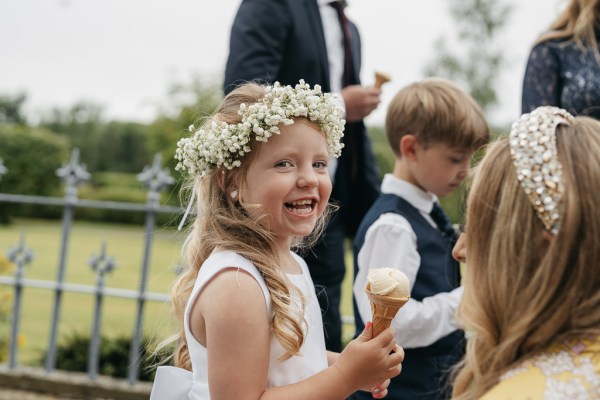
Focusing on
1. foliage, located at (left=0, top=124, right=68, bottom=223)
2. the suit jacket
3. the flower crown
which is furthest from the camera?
foliage, located at (left=0, top=124, right=68, bottom=223)

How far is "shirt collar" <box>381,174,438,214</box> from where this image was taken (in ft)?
10.3

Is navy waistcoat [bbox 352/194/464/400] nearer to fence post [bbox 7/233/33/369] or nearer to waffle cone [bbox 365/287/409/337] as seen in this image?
waffle cone [bbox 365/287/409/337]

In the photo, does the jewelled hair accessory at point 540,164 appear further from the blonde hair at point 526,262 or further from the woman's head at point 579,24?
the woman's head at point 579,24

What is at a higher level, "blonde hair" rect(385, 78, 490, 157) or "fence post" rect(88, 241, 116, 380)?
"blonde hair" rect(385, 78, 490, 157)

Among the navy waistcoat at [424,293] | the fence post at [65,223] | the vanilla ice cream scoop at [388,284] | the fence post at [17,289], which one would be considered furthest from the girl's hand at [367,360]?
the fence post at [17,289]

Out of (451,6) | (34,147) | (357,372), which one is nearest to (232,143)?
(357,372)

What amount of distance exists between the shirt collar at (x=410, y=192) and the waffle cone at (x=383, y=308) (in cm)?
115

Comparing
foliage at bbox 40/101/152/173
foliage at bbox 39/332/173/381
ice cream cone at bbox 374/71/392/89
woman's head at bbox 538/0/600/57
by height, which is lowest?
foliage at bbox 40/101/152/173

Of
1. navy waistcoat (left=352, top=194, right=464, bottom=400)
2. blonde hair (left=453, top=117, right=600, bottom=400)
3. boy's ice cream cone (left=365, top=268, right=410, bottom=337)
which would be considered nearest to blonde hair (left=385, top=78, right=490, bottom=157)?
navy waistcoat (left=352, top=194, right=464, bottom=400)

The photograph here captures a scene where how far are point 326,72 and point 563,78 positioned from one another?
3.41ft

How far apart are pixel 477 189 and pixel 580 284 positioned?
0.29 m

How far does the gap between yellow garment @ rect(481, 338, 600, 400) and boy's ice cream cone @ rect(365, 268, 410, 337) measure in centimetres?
40

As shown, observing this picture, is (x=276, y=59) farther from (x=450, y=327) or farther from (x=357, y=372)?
(x=357, y=372)

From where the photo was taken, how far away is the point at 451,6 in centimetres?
3172
